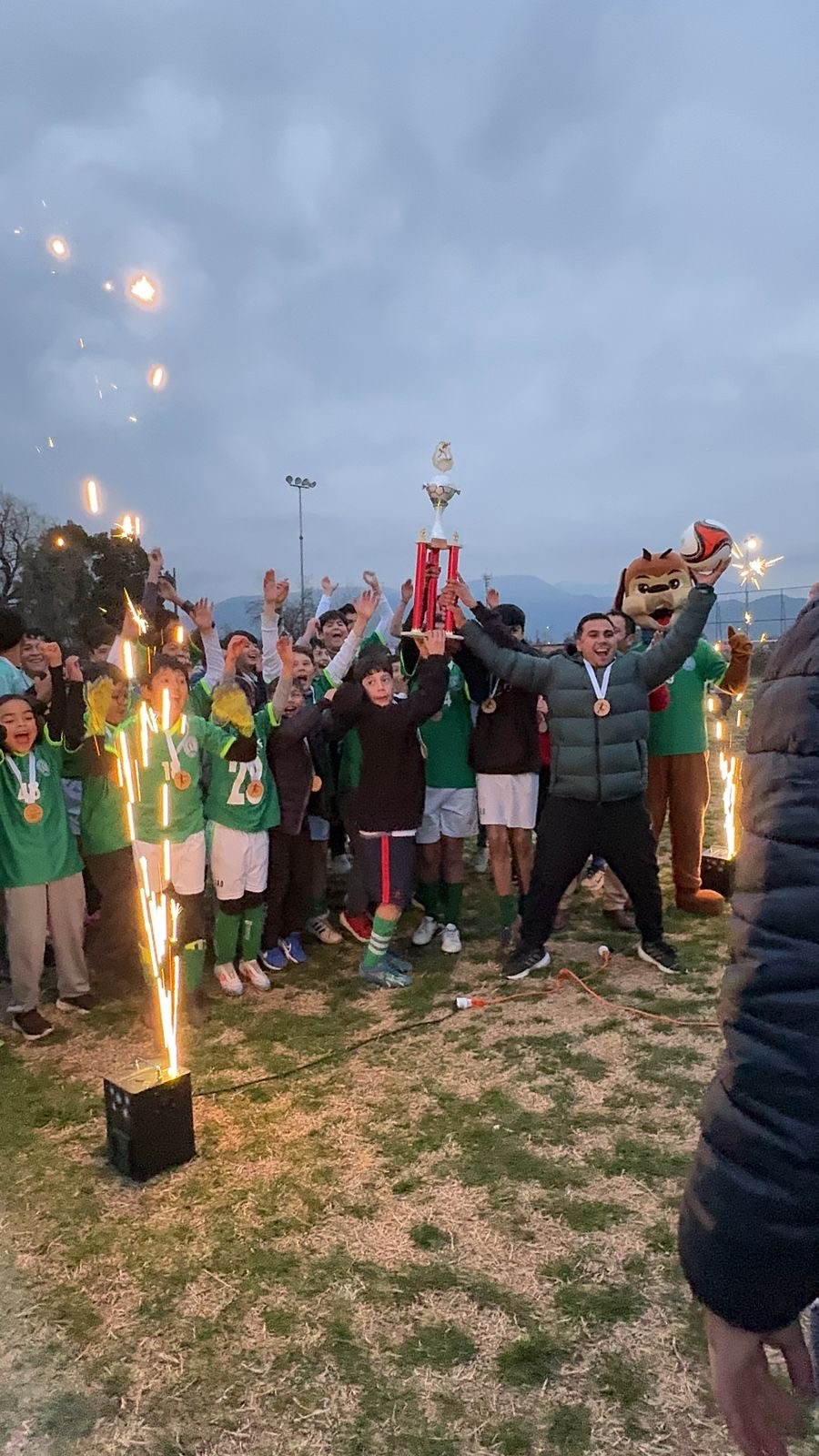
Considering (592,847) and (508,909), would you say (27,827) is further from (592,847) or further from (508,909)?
(592,847)

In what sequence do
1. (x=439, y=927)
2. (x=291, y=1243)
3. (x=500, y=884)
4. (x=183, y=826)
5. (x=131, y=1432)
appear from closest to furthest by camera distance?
(x=131, y=1432) → (x=291, y=1243) → (x=183, y=826) → (x=500, y=884) → (x=439, y=927)

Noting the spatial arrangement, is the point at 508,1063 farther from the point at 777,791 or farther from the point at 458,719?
the point at 777,791

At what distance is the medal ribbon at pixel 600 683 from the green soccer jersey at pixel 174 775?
2053 millimetres

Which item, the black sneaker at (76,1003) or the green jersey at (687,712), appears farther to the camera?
the green jersey at (687,712)

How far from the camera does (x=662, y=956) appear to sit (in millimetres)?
5293

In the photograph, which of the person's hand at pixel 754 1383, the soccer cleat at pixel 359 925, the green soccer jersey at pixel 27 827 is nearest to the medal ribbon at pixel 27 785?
the green soccer jersey at pixel 27 827

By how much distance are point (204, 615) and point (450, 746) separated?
1.89 m

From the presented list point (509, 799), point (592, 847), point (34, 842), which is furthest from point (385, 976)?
point (34, 842)

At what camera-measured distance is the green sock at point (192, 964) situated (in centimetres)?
479

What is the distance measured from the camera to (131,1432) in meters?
2.29

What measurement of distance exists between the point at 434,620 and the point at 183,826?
195 centimetres

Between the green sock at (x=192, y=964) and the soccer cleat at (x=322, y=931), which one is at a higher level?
the green sock at (x=192, y=964)

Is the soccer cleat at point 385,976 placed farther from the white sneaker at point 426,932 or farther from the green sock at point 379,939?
the white sneaker at point 426,932

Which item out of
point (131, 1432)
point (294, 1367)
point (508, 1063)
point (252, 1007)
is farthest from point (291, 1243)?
point (252, 1007)
